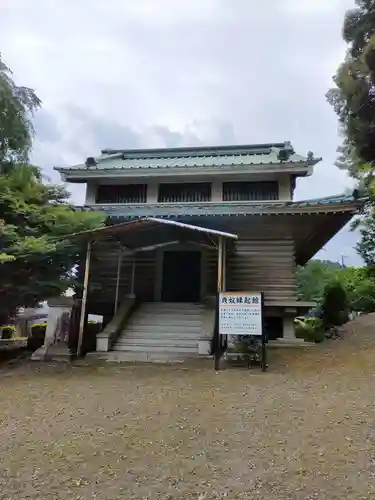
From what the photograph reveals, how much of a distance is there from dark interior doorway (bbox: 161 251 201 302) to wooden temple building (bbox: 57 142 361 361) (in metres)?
0.03

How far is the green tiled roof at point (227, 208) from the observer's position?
11555mm

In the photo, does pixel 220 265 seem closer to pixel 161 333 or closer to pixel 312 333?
pixel 161 333

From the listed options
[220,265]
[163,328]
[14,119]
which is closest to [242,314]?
[220,265]

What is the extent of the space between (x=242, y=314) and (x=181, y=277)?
18.0ft

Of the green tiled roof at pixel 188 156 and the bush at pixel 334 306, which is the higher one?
the green tiled roof at pixel 188 156

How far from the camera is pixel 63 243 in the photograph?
383 inches

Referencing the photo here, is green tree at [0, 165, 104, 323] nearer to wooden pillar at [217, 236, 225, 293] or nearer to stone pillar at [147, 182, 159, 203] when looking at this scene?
wooden pillar at [217, 236, 225, 293]

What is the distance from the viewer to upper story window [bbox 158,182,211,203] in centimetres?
1579

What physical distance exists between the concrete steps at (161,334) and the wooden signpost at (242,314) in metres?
1.44

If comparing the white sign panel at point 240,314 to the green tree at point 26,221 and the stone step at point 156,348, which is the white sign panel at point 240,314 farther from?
the green tree at point 26,221

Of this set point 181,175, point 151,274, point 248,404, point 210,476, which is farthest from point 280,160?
point 210,476

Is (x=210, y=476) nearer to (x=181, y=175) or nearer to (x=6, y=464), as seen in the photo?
(x=6, y=464)

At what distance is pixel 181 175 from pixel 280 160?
3.82m

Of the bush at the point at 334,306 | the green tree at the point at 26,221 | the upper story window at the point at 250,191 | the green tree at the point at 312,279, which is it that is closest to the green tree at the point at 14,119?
the green tree at the point at 26,221
